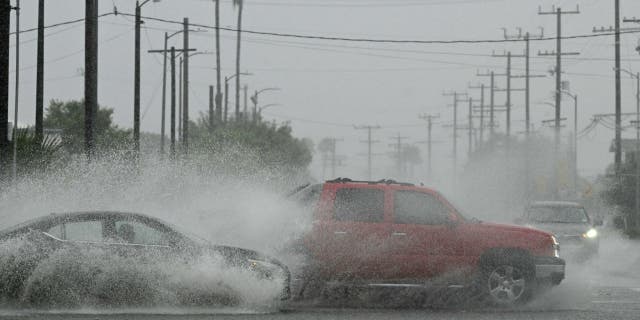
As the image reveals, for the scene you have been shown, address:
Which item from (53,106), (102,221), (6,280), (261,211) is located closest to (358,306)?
(261,211)

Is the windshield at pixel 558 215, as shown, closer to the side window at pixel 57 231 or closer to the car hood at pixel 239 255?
the car hood at pixel 239 255

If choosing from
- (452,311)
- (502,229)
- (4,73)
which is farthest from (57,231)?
(4,73)

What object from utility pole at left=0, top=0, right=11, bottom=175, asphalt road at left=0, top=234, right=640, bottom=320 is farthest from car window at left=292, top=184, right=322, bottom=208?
utility pole at left=0, top=0, right=11, bottom=175

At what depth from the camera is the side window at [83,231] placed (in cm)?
1443

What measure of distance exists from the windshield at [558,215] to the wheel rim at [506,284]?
1163 cm

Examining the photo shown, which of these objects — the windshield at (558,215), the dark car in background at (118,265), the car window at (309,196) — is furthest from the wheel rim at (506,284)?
the windshield at (558,215)

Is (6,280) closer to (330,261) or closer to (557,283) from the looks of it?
(330,261)

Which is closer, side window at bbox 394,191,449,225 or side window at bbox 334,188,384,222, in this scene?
side window at bbox 334,188,384,222

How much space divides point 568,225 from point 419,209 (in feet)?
39.0

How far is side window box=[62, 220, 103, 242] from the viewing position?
1443cm

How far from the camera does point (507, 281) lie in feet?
54.3

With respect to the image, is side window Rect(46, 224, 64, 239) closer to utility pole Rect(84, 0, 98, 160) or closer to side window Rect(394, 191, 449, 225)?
side window Rect(394, 191, 449, 225)

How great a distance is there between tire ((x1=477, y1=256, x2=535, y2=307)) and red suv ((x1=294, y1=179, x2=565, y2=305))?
0.01m

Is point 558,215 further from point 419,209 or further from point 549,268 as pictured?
point 419,209
